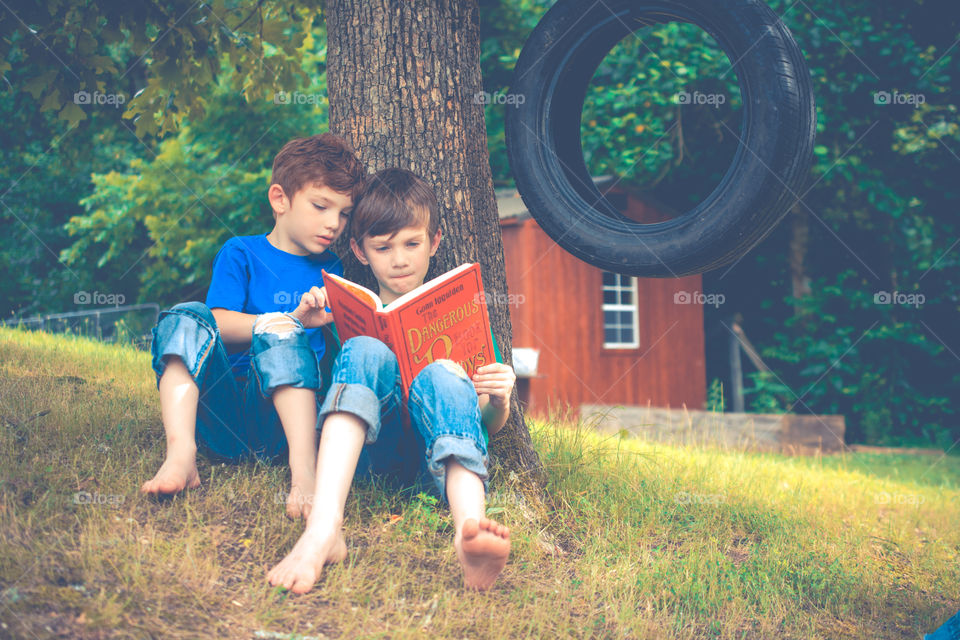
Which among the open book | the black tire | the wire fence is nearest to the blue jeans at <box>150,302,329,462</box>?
the open book

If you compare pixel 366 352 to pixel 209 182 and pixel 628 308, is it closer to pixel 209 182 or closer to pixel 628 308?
pixel 628 308

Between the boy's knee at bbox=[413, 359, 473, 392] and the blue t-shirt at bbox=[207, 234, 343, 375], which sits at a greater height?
the blue t-shirt at bbox=[207, 234, 343, 375]

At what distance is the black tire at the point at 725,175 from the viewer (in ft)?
8.57

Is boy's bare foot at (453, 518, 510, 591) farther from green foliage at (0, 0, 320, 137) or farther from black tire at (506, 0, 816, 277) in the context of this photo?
green foliage at (0, 0, 320, 137)

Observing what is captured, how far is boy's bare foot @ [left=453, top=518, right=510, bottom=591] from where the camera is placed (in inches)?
77.9

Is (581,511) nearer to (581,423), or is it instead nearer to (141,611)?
(581,423)

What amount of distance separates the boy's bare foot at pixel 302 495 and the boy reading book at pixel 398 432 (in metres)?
0.19

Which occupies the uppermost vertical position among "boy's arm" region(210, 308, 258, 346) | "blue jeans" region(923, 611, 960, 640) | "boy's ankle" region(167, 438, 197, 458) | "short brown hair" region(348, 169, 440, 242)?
"short brown hair" region(348, 169, 440, 242)

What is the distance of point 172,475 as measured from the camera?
7.48 feet

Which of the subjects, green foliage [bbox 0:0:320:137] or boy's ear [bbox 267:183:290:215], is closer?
boy's ear [bbox 267:183:290:215]

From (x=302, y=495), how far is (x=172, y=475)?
0.41 metres

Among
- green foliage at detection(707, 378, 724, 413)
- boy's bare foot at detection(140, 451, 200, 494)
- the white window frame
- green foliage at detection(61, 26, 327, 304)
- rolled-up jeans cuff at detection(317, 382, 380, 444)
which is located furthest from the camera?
the white window frame

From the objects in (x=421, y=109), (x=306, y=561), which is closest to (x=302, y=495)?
(x=306, y=561)

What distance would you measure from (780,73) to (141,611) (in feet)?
8.63
